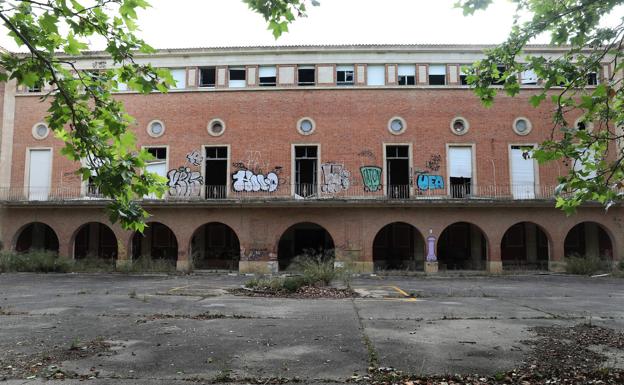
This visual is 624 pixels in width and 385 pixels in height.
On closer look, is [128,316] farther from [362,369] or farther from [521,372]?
[521,372]

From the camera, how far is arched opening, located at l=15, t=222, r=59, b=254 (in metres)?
28.0

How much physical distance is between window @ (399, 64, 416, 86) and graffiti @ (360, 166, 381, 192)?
4.79 meters

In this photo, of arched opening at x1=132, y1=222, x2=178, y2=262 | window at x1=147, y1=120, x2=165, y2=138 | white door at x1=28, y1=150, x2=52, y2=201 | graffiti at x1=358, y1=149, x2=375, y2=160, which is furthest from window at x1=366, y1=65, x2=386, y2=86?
white door at x1=28, y1=150, x2=52, y2=201

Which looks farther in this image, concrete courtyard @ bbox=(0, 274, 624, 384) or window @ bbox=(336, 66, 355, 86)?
window @ bbox=(336, 66, 355, 86)

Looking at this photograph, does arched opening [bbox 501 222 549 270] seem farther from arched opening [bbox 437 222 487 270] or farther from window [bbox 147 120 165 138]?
window [bbox 147 120 165 138]

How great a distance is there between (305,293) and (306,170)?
13.6 metres

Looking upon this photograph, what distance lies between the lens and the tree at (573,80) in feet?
17.8

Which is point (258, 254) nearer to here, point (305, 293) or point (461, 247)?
point (461, 247)

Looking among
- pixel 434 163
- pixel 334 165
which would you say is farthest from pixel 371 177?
pixel 434 163

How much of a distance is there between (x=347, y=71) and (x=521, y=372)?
22.3m

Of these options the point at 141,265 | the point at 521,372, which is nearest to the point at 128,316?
the point at 521,372

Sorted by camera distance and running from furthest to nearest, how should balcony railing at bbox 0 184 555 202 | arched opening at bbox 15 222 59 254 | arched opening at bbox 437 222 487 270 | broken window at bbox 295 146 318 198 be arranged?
arched opening at bbox 15 222 59 254 → arched opening at bbox 437 222 487 270 → broken window at bbox 295 146 318 198 → balcony railing at bbox 0 184 555 202

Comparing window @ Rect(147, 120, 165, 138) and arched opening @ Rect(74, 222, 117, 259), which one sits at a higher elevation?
window @ Rect(147, 120, 165, 138)

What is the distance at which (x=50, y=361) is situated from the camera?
19.2ft
